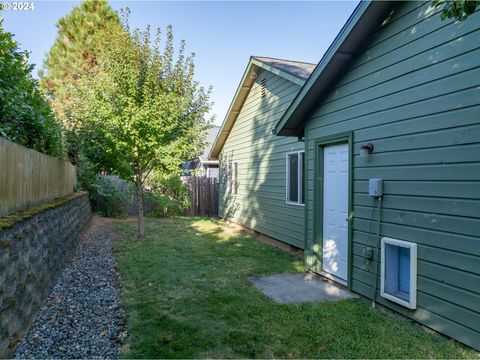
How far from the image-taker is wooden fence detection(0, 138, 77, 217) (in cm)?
332

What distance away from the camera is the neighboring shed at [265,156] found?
7848 mm

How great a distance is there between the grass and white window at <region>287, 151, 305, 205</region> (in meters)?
1.82

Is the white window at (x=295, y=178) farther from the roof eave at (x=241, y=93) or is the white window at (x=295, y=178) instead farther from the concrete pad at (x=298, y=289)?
the concrete pad at (x=298, y=289)

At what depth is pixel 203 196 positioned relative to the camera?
15344 millimetres

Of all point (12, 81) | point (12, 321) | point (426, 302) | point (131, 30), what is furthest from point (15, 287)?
point (131, 30)

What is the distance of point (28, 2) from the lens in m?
5.46

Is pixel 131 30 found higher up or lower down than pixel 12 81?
higher up

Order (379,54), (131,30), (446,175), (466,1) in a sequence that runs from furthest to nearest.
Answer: (131,30) → (379,54) → (446,175) → (466,1)

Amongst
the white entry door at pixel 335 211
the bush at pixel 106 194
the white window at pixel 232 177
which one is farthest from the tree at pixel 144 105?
the white entry door at pixel 335 211

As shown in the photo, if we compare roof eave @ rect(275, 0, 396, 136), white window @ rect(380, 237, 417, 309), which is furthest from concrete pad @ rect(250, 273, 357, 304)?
roof eave @ rect(275, 0, 396, 136)

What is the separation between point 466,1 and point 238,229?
32.7ft

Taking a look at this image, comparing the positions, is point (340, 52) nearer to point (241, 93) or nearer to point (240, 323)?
point (240, 323)

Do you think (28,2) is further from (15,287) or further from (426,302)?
(426,302)

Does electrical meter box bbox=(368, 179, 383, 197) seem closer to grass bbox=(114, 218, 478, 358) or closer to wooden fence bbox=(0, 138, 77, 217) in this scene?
grass bbox=(114, 218, 478, 358)
